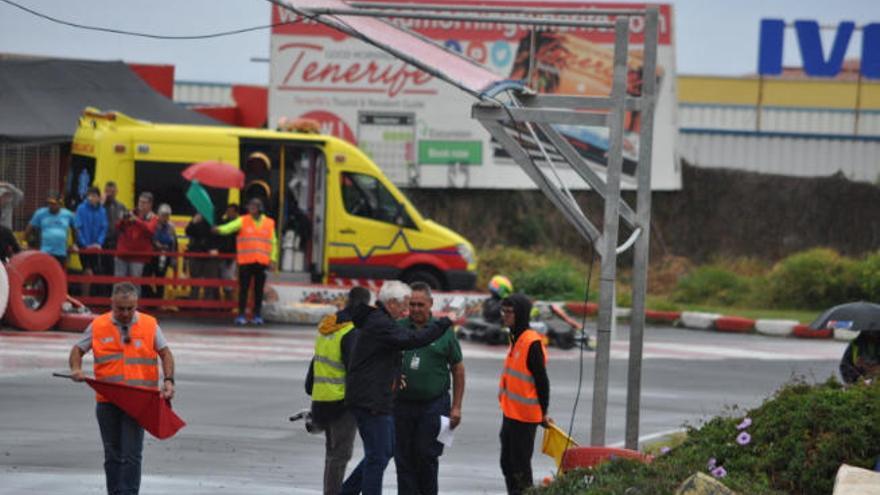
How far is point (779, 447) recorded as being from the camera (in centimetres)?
1117

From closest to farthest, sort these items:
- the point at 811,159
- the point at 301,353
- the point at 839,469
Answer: the point at 839,469
the point at 301,353
the point at 811,159

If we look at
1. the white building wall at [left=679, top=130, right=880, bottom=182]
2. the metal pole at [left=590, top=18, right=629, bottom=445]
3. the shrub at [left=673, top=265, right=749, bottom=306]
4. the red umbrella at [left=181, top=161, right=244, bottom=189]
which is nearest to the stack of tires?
the red umbrella at [left=181, top=161, right=244, bottom=189]

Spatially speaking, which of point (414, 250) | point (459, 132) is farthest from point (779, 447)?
point (459, 132)

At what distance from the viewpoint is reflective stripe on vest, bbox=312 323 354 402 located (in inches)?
461

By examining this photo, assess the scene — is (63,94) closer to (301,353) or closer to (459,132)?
(459,132)

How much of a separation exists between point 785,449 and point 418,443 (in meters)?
2.51

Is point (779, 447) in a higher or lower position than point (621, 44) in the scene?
lower

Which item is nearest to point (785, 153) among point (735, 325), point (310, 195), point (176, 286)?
point (735, 325)

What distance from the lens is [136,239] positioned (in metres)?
25.9

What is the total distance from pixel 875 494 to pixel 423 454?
3438 millimetres

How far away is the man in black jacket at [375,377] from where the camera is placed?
37.0ft

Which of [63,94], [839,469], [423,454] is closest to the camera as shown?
[839,469]

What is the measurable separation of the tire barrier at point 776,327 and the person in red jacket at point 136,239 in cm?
1058

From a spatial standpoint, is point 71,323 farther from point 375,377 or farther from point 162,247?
point 375,377
